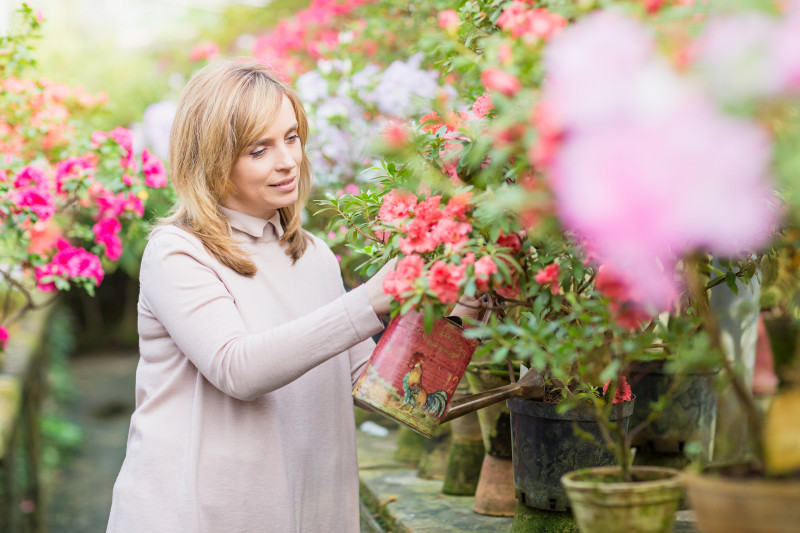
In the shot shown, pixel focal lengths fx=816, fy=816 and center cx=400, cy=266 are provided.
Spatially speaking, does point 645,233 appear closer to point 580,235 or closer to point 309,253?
point 580,235

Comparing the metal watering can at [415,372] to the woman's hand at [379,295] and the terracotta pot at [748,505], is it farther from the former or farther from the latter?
the terracotta pot at [748,505]

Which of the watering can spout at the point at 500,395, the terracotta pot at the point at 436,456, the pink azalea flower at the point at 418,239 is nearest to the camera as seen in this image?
the pink azalea flower at the point at 418,239

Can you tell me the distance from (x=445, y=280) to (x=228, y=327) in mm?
553

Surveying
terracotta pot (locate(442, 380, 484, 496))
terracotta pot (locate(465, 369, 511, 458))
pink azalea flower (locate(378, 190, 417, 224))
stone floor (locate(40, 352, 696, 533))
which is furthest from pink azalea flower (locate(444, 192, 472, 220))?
terracotta pot (locate(442, 380, 484, 496))

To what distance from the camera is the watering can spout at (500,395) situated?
1621mm

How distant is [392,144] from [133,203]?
5.81 feet

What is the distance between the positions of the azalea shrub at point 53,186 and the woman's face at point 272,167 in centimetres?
104

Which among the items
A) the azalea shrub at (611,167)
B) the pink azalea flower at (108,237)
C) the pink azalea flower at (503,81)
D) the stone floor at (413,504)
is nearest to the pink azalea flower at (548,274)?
the azalea shrub at (611,167)

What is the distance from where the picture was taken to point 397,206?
1405 millimetres

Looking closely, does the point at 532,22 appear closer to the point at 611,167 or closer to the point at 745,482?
the point at 611,167

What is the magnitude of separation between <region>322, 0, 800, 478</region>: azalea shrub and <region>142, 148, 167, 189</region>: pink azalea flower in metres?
1.71

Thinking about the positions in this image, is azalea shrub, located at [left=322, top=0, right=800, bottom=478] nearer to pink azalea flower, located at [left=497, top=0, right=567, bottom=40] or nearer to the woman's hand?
pink azalea flower, located at [left=497, top=0, right=567, bottom=40]

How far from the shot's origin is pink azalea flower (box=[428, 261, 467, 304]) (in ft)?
3.98

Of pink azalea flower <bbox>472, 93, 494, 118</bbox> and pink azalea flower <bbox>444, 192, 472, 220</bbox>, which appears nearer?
pink azalea flower <bbox>444, 192, 472, 220</bbox>
